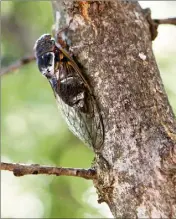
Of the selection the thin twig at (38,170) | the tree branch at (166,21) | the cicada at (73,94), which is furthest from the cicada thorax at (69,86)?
the tree branch at (166,21)

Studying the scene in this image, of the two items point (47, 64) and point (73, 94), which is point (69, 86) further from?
point (47, 64)

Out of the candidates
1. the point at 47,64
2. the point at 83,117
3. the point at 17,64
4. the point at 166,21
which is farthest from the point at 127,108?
the point at 17,64

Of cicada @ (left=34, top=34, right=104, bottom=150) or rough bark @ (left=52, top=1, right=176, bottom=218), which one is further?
cicada @ (left=34, top=34, right=104, bottom=150)

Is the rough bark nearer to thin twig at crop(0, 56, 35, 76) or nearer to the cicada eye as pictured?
the cicada eye

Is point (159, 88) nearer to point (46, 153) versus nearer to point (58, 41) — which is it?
point (58, 41)

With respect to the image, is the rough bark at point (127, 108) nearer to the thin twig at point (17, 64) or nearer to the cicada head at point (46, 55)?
the cicada head at point (46, 55)

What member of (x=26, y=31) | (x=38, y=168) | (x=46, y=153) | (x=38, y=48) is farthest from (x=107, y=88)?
(x=26, y=31)

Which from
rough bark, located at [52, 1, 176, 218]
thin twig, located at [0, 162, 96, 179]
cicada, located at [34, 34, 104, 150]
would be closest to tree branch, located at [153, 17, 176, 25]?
rough bark, located at [52, 1, 176, 218]

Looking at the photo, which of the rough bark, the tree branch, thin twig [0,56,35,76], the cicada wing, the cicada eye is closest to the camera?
the rough bark
